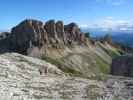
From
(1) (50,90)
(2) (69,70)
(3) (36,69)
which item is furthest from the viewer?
(2) (69,70)

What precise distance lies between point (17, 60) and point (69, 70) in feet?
275

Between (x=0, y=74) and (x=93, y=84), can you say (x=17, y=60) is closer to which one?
(x=0, y=74)

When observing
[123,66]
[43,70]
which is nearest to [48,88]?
[43,70]

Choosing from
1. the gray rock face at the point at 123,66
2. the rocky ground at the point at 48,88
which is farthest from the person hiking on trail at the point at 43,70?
the gray rock face at the point at 123,66

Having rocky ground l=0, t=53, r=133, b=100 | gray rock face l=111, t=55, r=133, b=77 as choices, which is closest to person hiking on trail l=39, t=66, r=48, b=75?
rocky ground l=0, t=53, r=133, b=100

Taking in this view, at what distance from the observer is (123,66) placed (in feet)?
370

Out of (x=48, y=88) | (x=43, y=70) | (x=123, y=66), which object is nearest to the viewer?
(x=48, y=88)

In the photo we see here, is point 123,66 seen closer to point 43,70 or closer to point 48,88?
point 43,70

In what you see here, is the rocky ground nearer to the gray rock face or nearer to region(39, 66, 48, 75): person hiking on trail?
region(39, 66, 48, 75): person hiking on trail

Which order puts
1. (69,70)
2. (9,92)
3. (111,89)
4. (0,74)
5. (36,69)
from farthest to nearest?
(69,70) < (36,69) < (0,74) < (111,89) < (9,92)

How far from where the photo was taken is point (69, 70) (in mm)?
194250

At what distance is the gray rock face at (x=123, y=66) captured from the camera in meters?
110

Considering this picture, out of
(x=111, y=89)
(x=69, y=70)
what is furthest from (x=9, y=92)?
(x=69, y=70)

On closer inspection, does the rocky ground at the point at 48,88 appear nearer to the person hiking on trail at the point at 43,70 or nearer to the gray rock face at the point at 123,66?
the person hiking on trail at the point at 43,70
